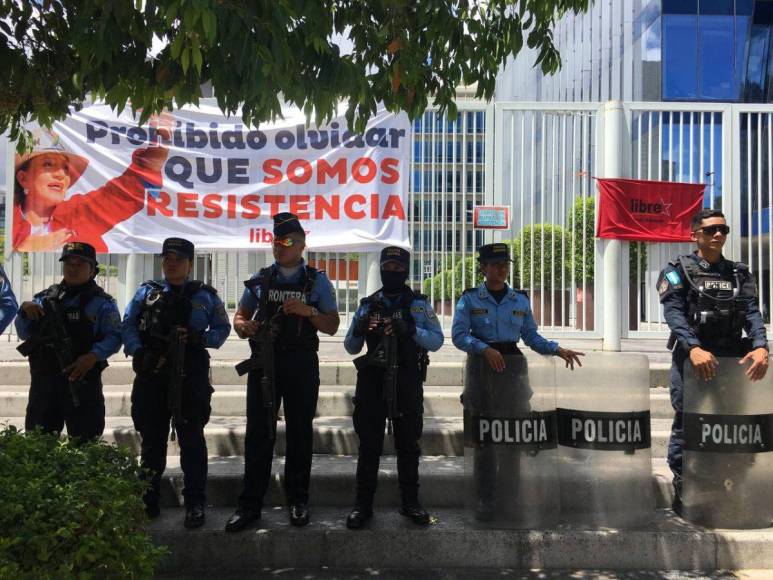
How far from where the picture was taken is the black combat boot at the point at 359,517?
4000 mm

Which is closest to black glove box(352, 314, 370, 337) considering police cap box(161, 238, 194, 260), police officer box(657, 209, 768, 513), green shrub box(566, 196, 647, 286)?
police cap box(161, 238, 194, 260)

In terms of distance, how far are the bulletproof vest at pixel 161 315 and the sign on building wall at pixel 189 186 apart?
3.02m

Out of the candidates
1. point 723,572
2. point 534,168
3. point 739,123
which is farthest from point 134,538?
point 739,123

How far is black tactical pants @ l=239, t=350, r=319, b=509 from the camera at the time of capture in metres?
4.08

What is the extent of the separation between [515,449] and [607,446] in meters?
0.61

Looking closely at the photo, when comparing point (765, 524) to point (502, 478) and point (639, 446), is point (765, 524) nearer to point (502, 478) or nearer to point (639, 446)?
point (639, 446)

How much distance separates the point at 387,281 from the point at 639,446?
1.96m

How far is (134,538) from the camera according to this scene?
2457 millimetres

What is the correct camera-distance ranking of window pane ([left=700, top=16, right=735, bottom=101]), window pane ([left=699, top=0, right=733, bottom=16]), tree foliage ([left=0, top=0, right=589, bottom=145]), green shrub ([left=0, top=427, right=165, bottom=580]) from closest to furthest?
green shrub ([left=0, top=427, right=165, bottom=580]), tree foliage ([left=0, top=0, right=589, bottom=145]), window pane ([left=699, top=0, right=733, bottom=16]), window pane ([left=700, top=16, right=735, bottom=101])

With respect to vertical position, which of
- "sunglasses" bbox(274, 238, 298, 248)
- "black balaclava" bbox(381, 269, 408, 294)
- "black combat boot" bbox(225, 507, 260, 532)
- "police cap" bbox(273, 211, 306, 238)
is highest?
"police cap" bbox(273, 211, 306, 238)

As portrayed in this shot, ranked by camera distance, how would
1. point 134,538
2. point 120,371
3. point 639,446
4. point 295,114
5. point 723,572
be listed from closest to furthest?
point 134,538 < point 723,572 < point 639,446 < point 120,371 < point 295,114

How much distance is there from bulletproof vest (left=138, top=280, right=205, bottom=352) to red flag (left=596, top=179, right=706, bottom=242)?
483 cm

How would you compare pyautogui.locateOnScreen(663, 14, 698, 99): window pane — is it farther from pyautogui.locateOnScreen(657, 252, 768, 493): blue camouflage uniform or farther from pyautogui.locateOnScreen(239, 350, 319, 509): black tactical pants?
pyautogui.locateOnScreen(239, 350, 319, 509): black tactical pants

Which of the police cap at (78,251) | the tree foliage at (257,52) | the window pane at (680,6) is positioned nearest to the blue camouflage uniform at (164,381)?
the police cap at (78,251)
